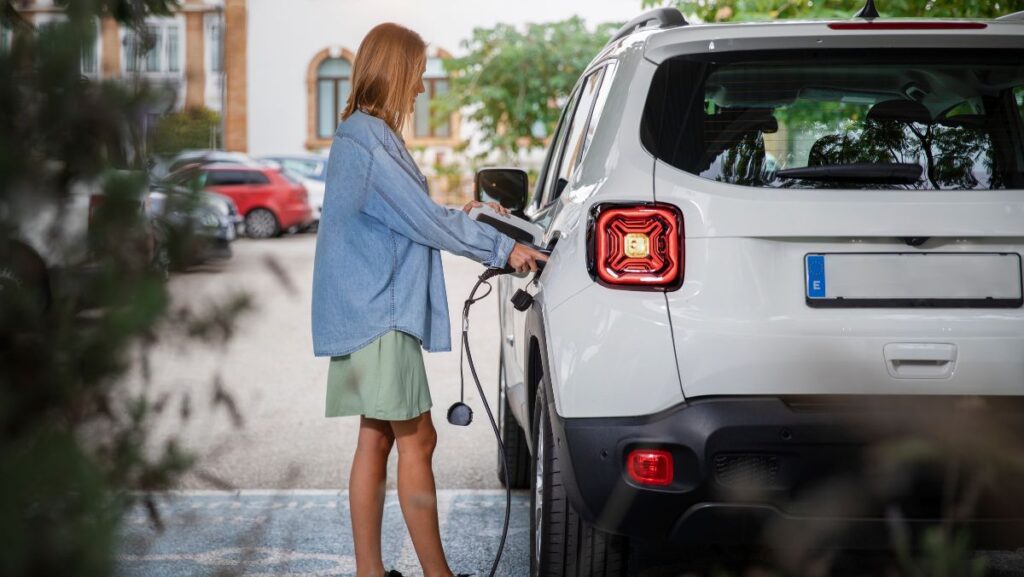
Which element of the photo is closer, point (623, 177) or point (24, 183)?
point (24, 183)

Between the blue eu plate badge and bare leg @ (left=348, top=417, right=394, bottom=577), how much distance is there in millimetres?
1562

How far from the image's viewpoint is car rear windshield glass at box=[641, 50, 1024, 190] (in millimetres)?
3471

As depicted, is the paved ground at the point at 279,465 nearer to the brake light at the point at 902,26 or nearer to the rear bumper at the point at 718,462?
the rear bumper at the point at 718,462

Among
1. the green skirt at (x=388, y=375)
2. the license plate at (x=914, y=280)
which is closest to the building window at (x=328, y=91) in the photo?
the green skirt at (x=388, y=375)

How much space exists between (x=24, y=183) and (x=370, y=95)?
2769mm

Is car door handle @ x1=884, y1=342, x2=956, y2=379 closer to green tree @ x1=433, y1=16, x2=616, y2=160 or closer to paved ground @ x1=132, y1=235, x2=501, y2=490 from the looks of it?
paved ground @ x1=132, y1=235, x2=501, y2=490

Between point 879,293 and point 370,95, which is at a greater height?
point 370,95

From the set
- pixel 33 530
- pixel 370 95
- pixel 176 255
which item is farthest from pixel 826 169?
pixel 33 530

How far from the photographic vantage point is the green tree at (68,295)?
1.42m

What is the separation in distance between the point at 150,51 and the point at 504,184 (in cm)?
370

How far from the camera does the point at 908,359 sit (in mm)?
3314

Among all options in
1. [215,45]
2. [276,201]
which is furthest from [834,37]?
[276,201]

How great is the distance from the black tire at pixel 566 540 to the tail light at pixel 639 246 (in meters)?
0.56

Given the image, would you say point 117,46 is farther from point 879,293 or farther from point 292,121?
point 292,121
